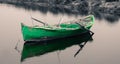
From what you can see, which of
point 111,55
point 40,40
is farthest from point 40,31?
point 111,55

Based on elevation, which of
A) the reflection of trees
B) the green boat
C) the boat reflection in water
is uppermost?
the green boat

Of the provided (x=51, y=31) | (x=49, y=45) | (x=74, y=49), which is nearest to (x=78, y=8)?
(x=51, y=31)

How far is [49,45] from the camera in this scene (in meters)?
52.4

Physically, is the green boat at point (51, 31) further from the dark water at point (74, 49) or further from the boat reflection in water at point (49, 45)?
the dark water at point (74, 49)

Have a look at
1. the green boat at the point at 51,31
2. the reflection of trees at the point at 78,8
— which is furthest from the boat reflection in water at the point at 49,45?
the reflection of trees at the point at 78,8

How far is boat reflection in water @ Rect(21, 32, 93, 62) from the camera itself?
159ft

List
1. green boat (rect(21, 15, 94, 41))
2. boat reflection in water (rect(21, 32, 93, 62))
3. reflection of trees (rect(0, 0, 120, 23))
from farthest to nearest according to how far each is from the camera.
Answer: reflection of trees (rect(0, 0, 120, 23)) < green boat (rect(21, 15, 94, 41)) < boat reflection in water (rect(21, 32, 93, 62))

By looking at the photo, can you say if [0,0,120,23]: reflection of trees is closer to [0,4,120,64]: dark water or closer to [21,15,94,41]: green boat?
[0,4,120,64]: dark water

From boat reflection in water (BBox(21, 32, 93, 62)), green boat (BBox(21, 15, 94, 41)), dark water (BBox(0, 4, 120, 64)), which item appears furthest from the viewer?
green boat (BBox(21, 15, 94, 41))

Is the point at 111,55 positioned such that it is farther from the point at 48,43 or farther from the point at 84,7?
the point at 84,7

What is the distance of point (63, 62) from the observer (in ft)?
143

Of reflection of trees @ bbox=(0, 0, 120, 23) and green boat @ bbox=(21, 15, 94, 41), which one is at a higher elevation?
green boat @ bbox=(21, 15, 94, 41)

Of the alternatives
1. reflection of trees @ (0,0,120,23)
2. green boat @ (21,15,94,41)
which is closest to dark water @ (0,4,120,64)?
green boat @ (21,15,94,41)

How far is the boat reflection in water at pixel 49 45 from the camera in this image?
1913 inches
